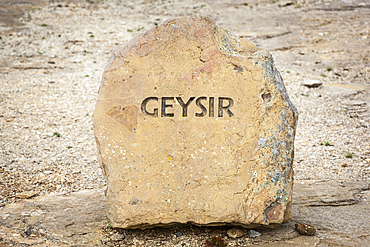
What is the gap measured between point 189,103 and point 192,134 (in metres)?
0.34

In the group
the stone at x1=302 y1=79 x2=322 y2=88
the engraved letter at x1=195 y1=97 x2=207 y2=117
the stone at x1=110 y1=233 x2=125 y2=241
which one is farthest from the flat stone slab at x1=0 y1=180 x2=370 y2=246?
the stone at x1=302 y1=79 x2=322 y2=88

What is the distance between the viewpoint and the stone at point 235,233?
12.9 feet

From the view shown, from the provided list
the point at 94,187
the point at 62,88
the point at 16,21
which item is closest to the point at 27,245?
the point at 94,187

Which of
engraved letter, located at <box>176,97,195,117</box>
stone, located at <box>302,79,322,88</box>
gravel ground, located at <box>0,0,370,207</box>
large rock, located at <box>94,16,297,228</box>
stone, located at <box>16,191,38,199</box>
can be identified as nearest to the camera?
large rock, located at <box>94,16,297,228</box>

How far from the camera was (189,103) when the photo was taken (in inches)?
153

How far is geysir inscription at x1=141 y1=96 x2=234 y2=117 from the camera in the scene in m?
3.86

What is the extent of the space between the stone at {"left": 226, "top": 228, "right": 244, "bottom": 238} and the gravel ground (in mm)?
2179

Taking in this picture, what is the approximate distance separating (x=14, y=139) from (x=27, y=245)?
3.43 m

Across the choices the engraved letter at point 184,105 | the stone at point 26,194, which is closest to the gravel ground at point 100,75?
the stone at point 26,194

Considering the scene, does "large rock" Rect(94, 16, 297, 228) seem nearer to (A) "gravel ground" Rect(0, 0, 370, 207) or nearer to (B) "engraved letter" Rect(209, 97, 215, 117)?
(B) "engraved letter" Rect(209, 97, 215, 117)

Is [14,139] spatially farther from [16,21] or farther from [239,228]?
[16,21]

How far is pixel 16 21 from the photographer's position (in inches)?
489

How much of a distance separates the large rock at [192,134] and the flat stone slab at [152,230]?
0.25 metres

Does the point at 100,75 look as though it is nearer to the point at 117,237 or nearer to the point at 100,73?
the point at 100,73
